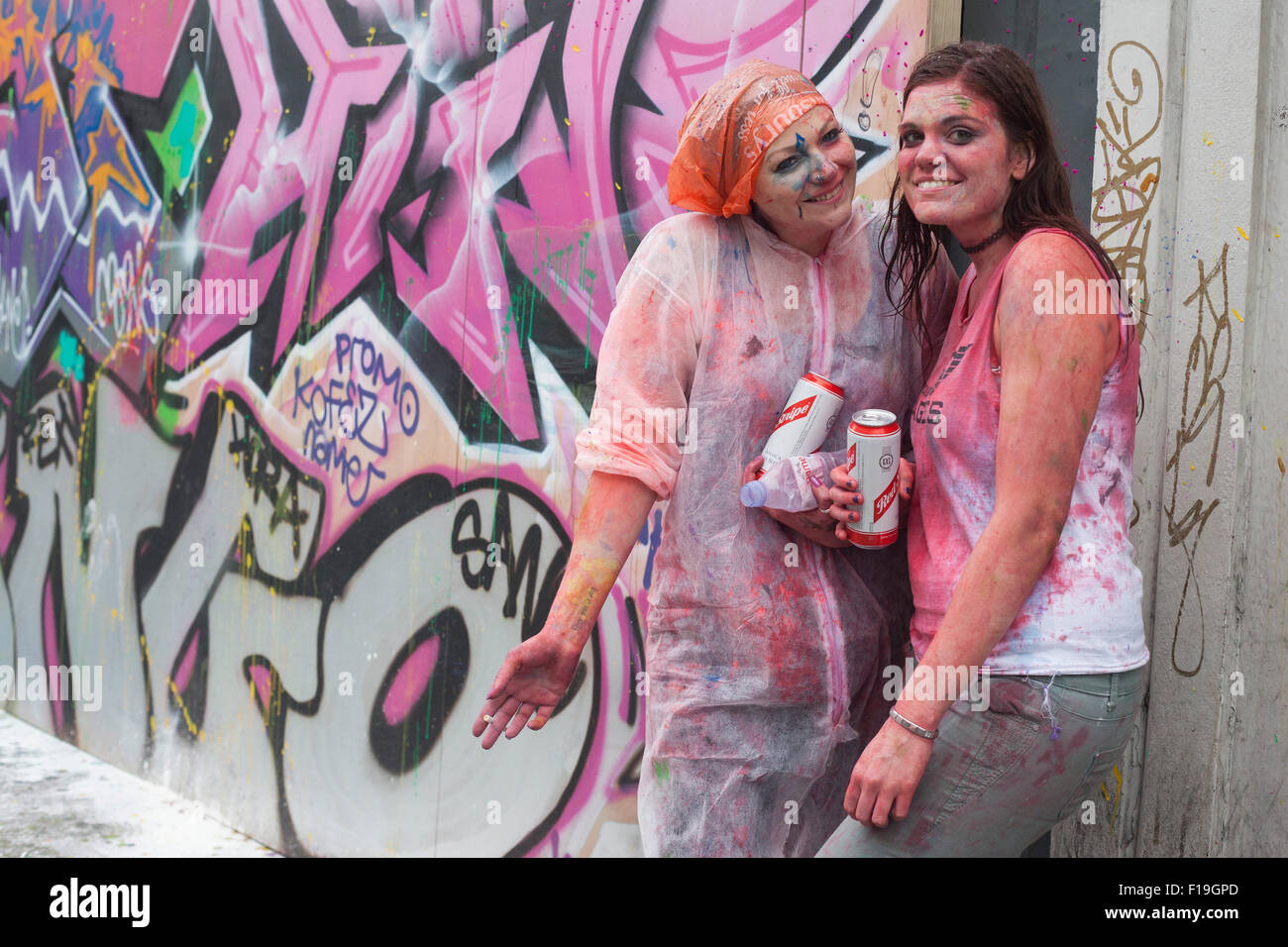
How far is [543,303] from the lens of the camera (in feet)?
11.7

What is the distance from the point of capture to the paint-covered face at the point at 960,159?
2041 millimetres

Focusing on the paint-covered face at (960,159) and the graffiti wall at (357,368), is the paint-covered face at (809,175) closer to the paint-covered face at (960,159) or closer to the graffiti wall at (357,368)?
the paint-covered face at (960,159)

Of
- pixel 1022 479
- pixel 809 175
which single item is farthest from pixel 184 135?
pixel 1022 479

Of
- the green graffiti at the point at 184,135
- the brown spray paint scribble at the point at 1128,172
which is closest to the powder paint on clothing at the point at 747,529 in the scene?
the brown spray paint scribble at the point at 1128,172

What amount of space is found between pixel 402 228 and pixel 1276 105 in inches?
101

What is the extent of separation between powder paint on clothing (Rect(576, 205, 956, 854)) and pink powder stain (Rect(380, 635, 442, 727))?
166cm

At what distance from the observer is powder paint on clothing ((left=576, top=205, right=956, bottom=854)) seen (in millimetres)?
2312

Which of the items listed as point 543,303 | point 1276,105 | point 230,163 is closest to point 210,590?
point 230,163

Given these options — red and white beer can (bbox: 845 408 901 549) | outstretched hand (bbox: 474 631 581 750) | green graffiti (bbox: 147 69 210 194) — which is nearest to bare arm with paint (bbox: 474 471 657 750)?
outstretched hand (bbox: 474 631 581 750)

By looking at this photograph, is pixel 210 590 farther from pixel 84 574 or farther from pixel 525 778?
pixel 525 778

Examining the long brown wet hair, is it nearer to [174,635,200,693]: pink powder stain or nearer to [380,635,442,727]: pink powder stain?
[380,635,442,727]: pink powder stain

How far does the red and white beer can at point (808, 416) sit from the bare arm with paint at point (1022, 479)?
0.38m

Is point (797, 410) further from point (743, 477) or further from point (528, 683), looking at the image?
point (528, 683)
